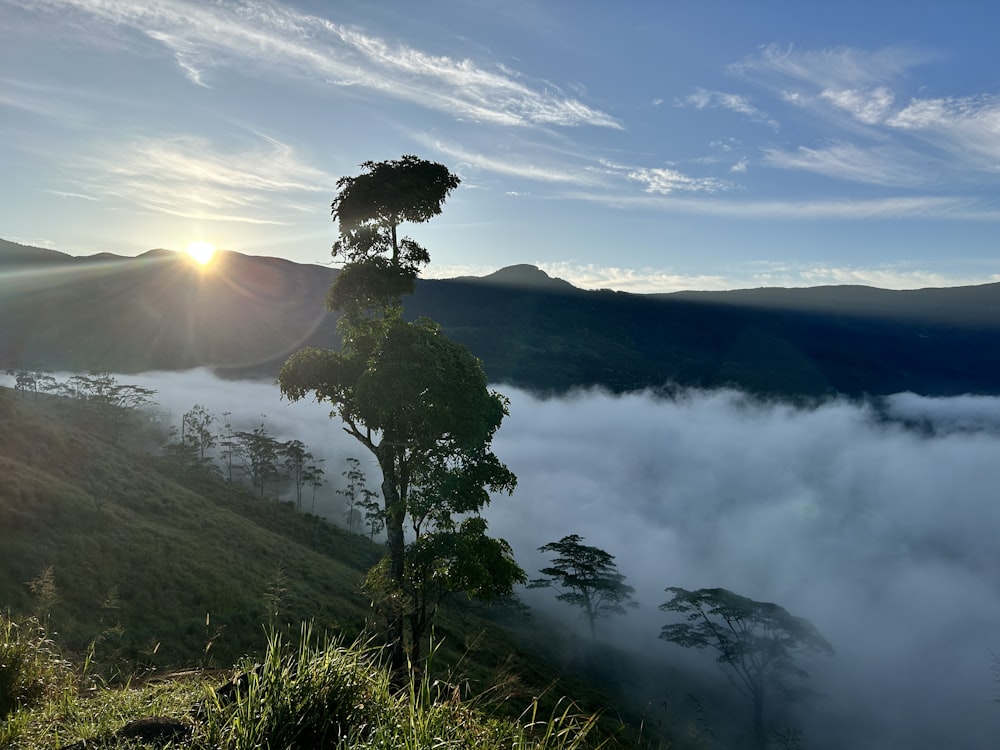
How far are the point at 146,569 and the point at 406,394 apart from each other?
2382 centimetres

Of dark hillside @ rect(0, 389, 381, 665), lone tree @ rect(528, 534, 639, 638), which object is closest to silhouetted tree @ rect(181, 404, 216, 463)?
dark hillside @ rect(0, 389, 381, 665)

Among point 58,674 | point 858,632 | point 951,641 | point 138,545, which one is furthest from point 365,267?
point 951,641

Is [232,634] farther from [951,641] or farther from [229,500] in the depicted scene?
[951,641]

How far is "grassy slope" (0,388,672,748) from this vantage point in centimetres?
2023

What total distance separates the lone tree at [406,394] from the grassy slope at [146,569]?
201cm

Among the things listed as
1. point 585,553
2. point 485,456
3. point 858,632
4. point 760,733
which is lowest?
point 858,632

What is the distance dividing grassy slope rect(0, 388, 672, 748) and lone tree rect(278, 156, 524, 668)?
2.01 meters

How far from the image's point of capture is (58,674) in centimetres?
669

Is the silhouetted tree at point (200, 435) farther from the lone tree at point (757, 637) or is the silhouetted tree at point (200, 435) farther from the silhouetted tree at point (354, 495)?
the lone tree at point (757, 637)

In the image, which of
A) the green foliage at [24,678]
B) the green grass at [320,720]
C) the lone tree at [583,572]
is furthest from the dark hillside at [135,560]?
the lone tree at [583,572]

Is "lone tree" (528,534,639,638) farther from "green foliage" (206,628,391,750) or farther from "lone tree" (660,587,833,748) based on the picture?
"green foliage" (206,628,391,750)

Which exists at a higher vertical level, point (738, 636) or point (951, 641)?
point (738, 636)

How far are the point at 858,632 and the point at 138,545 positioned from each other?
18349 centimetres

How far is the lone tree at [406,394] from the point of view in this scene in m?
12.1
